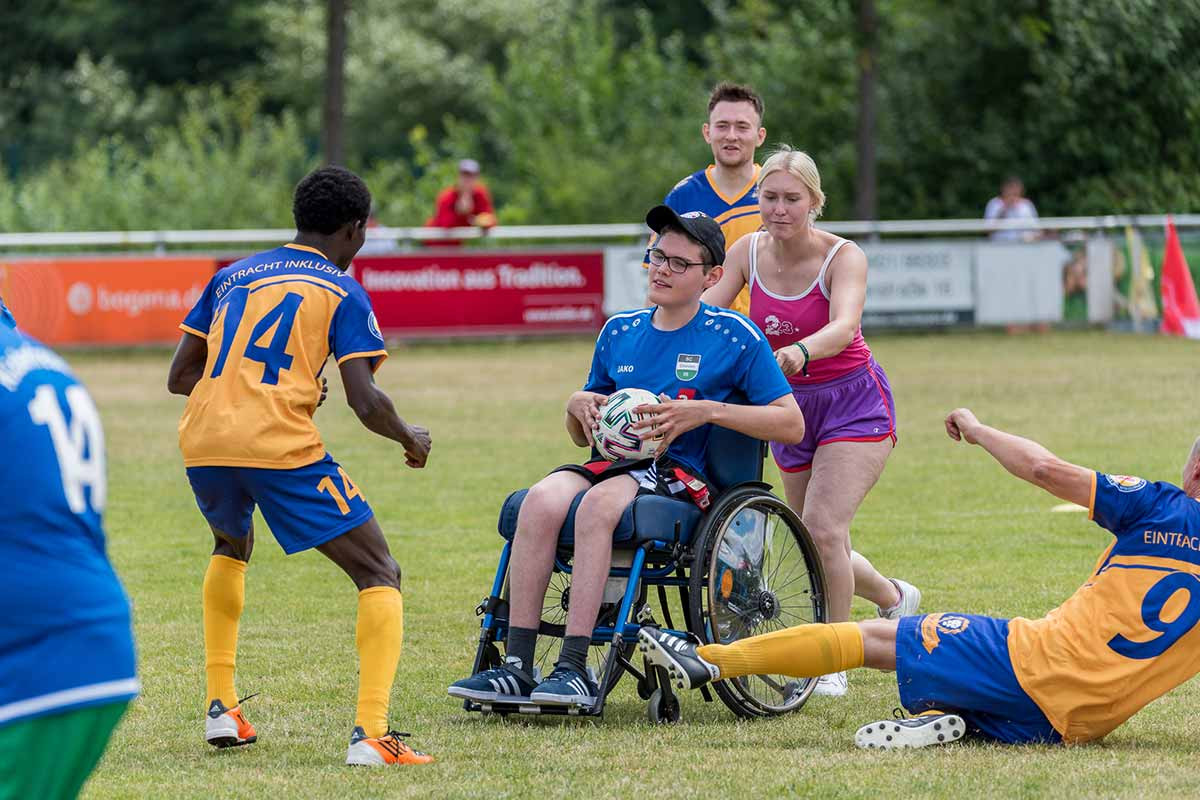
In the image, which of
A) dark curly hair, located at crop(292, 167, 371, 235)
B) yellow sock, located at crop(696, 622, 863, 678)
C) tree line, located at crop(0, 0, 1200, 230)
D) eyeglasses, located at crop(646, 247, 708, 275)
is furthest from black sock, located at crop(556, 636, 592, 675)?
tree line, located at crop(0, 0, 1200, 230)

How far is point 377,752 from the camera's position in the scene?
5.09 m

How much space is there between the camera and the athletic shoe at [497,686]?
5.61 meters

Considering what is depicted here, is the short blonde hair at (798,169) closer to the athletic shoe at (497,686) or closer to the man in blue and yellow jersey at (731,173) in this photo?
the man in blue and yellow jersey at (731,173)

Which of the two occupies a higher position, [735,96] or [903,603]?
[735,96]

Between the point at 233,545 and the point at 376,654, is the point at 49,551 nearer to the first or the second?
the point at 376,654

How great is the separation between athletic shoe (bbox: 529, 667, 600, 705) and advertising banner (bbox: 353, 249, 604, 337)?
15.3m

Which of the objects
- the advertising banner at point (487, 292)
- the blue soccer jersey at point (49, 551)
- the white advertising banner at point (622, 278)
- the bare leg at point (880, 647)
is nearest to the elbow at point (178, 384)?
the bare leg at point (880, 647)

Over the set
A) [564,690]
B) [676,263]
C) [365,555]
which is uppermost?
[676,263]

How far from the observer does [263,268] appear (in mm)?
5184

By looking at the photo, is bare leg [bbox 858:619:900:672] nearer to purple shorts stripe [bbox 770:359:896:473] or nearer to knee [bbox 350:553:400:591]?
purple shorts stripe [bbox 770:359:896:473]

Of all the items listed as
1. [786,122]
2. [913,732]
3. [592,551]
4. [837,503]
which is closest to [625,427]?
[592,551]

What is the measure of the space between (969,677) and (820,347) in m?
1.45

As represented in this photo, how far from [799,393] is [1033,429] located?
7.29 m

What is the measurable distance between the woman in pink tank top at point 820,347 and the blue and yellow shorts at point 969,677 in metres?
0.98
